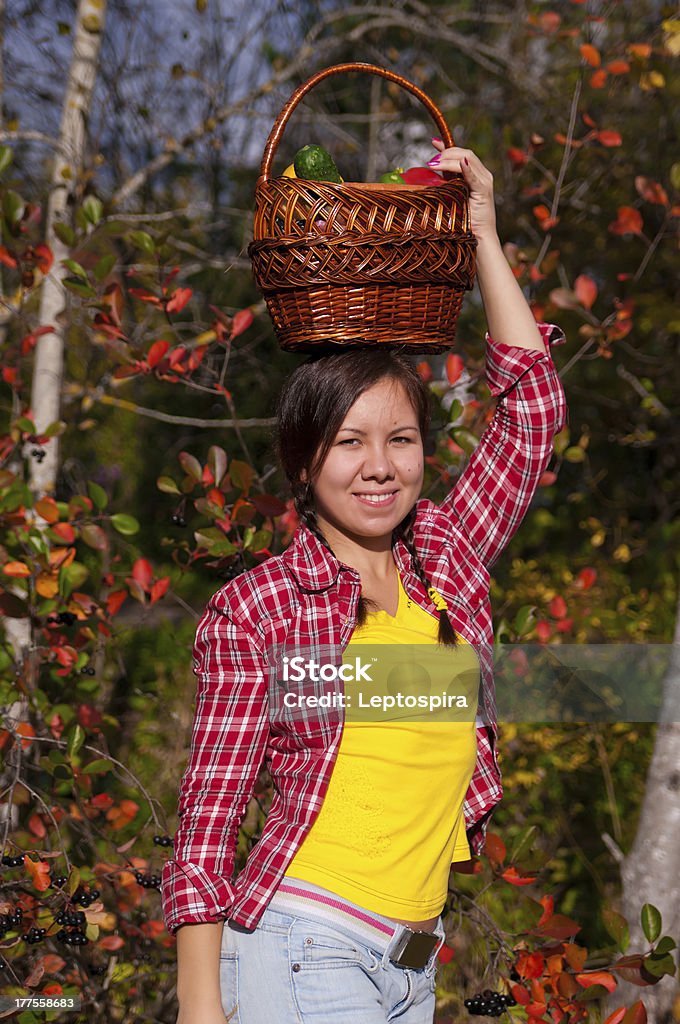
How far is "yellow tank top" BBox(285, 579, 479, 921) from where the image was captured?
1.40m

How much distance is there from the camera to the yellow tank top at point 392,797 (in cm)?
140

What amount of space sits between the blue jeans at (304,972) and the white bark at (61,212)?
1854 millimetres

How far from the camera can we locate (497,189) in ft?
13.4

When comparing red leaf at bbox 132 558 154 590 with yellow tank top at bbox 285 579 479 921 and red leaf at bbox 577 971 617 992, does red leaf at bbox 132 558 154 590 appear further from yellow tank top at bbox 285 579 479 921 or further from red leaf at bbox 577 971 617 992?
red leaf at bbox 577 971 617 992

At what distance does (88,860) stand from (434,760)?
4.99ft

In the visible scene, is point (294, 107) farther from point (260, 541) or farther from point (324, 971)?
point (324, 971)

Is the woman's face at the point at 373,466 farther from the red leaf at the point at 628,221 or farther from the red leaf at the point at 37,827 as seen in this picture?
the red leaf at the point at 628,221

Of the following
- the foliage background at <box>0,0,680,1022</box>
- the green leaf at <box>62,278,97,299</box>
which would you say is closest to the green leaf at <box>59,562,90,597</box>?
the foliage background at <box>0,0,680,1022</box>

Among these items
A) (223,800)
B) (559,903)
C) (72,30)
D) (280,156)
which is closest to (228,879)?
(223,800)

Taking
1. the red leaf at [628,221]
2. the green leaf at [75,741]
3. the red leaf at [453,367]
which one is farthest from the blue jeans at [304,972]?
the red leaf at [628,221]

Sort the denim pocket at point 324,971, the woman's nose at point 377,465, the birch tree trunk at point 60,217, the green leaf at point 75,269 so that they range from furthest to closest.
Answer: the birch tree trunk at point 60,217, the green leaf at point 75,269, the woman's nose at point 377,465, the denim pocket at point 324,971

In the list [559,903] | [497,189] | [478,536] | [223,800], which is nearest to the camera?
[223,800]

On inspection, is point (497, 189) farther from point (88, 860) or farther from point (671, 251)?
point (88, 860)

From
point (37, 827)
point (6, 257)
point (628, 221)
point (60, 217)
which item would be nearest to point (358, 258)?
point (6, 257)
